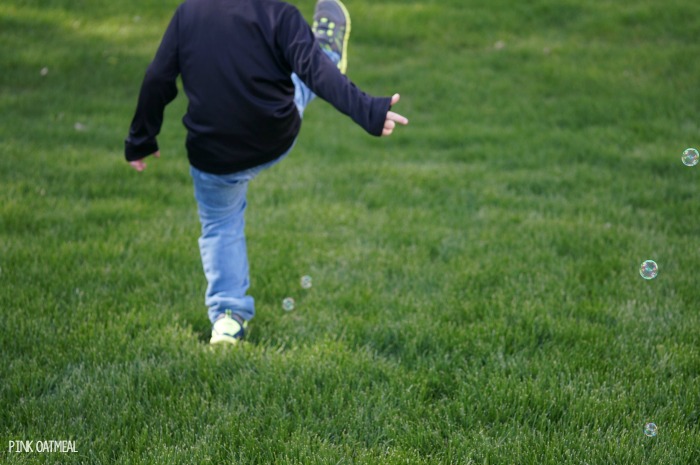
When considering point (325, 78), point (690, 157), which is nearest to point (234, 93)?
point (325, 78)

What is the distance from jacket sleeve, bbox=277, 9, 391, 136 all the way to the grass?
1.34 meters

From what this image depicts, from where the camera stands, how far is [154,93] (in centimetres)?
355

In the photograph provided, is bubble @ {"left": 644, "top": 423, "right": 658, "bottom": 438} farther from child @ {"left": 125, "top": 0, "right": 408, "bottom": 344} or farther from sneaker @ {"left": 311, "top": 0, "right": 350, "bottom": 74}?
sneaker @ {"left": 311, "top": 0, "right": 350, "bottom": 74}

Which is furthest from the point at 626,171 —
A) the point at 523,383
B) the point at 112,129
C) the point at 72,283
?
the point at 112,129

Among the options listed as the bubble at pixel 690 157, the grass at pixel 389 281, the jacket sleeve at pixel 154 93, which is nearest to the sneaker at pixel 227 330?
the grass at pixel 389 281

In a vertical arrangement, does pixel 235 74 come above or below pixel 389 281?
above

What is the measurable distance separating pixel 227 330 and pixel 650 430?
2.23 m

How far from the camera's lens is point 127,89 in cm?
980

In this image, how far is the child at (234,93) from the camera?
3.18m

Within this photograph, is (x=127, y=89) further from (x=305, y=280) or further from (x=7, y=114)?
(x=305, y=280)

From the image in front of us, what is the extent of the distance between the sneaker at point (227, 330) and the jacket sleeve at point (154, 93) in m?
1.03

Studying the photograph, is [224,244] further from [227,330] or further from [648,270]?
[648,270]

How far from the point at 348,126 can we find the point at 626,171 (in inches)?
141

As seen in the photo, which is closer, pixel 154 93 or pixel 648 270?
pixel 154 93
